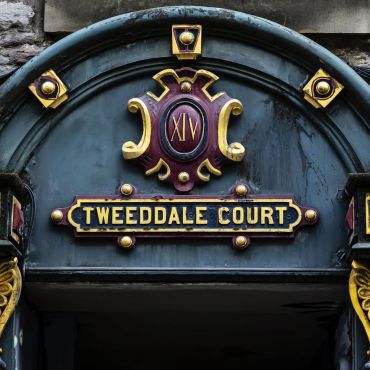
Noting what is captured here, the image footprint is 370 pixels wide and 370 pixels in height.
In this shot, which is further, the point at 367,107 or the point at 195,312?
the point at 195,312

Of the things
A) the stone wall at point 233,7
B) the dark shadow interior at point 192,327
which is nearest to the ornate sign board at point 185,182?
the dark shadow interior at point 192,327

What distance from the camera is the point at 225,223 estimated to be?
685 cm

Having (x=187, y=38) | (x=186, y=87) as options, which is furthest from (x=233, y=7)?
(x=186, y=87)

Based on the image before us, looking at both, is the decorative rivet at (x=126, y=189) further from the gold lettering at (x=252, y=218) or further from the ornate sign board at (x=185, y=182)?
the gold lettering at (x=252, y=218)

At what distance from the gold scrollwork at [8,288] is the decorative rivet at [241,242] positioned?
3.09 ft

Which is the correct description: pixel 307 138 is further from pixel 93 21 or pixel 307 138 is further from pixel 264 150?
pixel 93 21

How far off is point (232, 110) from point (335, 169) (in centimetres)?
52

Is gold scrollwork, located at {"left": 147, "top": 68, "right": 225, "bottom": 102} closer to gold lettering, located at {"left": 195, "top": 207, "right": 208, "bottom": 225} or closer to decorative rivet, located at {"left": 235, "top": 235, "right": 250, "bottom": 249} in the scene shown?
gold lettering, located at {"left": 195, "top": 207, "right": 208, "bottom": 225}

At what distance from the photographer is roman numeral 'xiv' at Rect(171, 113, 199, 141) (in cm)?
695

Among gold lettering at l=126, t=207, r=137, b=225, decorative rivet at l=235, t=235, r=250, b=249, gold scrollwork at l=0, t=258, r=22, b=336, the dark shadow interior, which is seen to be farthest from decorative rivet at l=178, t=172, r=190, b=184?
gold scrollwork at l=0, t=258, r=22, b=336

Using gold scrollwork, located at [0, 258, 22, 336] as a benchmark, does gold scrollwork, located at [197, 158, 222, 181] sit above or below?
above

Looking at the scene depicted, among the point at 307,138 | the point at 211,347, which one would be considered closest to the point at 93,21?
the point at 307,138

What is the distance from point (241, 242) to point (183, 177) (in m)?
0.39

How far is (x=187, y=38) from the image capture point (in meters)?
7.00
